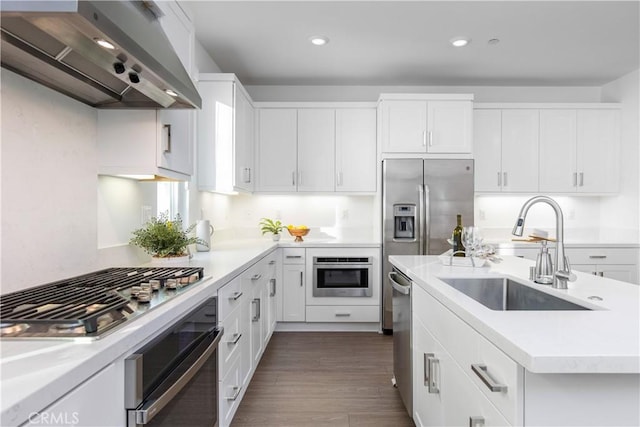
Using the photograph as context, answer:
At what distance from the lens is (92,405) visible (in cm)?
78

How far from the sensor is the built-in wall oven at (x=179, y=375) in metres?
0.94

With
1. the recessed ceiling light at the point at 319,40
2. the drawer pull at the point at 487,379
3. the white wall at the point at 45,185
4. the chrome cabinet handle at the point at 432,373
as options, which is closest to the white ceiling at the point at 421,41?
the recessed ceiling light at the point at 319,40

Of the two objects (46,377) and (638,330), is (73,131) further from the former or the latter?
(638,330)

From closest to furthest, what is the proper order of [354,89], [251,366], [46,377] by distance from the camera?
[46,377] < [251,366] < [354,89]

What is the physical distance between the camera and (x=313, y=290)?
145 inches

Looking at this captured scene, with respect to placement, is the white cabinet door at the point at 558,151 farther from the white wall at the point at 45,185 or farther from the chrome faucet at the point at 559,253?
the white wall at the point at 45,185

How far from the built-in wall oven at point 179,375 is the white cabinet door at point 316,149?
2563 millimetres

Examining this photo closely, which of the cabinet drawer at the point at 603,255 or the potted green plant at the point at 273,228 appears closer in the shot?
the cabinet drawer at the point at 603,255

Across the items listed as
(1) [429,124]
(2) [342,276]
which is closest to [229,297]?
(2) [342,276]

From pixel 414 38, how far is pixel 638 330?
282cm

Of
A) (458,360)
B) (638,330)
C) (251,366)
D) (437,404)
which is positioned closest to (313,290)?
(251,366)

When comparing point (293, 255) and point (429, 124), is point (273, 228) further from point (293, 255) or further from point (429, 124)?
point (429, 124)

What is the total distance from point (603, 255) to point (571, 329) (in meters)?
3.47

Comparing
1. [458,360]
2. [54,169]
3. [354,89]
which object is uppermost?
[354,89]
